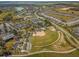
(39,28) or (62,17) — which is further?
(62,17)

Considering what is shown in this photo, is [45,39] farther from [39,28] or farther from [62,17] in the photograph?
[62,17]

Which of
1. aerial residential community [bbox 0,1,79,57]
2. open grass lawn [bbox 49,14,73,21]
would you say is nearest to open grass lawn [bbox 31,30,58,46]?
aerial residential community [bbox 0,1,79,57]

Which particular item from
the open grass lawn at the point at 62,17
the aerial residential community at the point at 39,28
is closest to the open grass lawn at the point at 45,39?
the aerial residential community at the point at 39,28

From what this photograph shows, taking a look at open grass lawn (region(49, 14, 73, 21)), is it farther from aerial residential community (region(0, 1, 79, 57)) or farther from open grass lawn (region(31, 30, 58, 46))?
open grass lawn (region(31, 30, 58, 46))

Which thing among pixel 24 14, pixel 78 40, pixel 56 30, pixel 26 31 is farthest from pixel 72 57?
pixel 24 14

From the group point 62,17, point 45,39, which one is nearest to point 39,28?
point 45,39

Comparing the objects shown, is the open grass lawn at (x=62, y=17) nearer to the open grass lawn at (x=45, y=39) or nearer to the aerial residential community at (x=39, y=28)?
the aerial residential community at (x=39, y=28)

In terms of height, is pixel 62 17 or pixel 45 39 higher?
pixel 62 17

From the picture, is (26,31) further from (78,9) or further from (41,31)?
(78,9)
